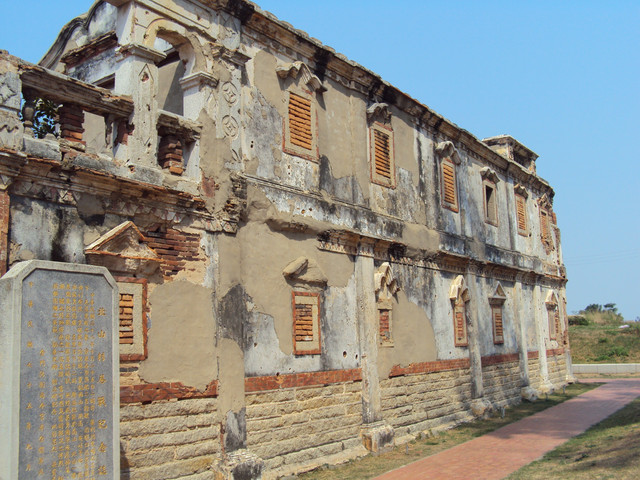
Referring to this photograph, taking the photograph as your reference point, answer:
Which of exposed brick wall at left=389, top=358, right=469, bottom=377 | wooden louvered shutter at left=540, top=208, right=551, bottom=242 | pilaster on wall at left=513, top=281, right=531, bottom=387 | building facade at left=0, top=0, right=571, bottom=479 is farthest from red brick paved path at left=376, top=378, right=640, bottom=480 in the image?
wooden louvered shutter at left=540, top=208, right=551, bottom=242

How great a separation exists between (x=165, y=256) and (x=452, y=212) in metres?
8.76

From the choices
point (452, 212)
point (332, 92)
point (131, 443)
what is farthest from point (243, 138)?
point (452, 212)

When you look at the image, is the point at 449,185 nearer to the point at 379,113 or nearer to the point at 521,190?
the point at 379,113

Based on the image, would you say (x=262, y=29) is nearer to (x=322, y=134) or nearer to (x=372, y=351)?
(x=322, y=134)

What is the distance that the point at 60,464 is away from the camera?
16.2ft

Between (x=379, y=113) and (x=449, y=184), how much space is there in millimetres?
3360

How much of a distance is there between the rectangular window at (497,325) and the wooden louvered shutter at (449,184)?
333 cm

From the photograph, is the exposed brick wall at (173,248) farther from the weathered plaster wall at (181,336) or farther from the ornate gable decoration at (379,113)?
the ornate gable decoration at (379,113)

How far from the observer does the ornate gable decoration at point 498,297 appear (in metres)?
16.6

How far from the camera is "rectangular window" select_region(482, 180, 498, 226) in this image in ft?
56.5

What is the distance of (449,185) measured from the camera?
14992 millimetres

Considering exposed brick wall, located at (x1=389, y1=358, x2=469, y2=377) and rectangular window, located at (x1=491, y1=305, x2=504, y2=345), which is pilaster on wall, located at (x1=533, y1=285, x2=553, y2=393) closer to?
rectangular window, located at (x1=491, y1=305, x2=504, y2=345)

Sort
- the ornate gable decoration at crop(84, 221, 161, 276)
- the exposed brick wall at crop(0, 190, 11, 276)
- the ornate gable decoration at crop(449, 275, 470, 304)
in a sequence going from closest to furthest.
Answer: the exposed brick wall at crop(0, 190, 11, 276) → the ornate gable decoration at crop(84, 221, 161, 276) → the ornate gable decoration at crop(449, 275, 470, 304)

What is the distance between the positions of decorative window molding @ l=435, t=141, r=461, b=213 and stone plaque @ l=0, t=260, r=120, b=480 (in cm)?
1023
